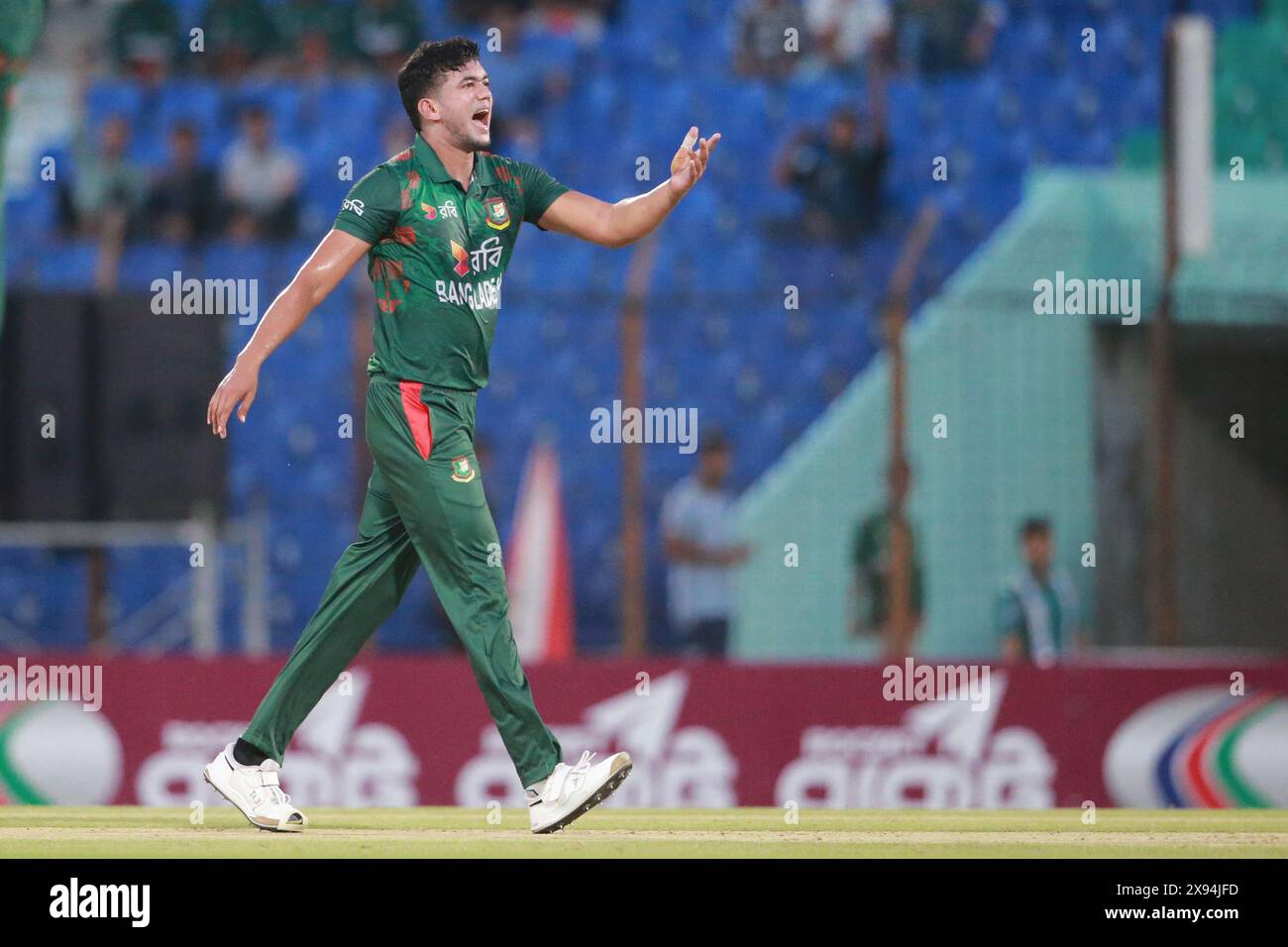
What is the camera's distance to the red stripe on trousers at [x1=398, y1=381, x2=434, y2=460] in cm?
646

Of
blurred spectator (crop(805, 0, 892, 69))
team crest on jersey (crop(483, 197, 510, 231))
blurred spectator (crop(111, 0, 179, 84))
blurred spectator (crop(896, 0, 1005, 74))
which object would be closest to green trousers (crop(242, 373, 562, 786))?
team crest on jersey (crop(483, 197, 510, 231))

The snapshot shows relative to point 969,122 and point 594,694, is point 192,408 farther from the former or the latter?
point 969,122

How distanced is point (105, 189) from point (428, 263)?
10001 mm

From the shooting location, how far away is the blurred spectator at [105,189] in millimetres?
15594

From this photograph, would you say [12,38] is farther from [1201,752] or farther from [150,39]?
[150,39]

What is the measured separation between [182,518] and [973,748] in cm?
452

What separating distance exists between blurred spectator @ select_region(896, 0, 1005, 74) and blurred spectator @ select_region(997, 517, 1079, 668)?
6038 mm

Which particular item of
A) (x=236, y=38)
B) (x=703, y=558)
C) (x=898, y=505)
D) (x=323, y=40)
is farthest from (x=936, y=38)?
(x=898, y=505)

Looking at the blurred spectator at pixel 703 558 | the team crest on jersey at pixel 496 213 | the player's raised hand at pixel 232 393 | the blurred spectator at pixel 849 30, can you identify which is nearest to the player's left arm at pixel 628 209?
the team crest on jersey at pixel 496 213

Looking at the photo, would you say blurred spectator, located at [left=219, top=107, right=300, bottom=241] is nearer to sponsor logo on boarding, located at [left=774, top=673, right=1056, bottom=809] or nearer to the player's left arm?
sponsor logo on boarding, located at [left=774, top=673, right=1056, bottom=809]

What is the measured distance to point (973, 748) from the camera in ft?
35.1

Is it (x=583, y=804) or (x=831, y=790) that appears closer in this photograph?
(x=583, y=804)

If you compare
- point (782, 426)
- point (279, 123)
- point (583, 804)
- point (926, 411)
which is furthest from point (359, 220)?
point (279, 123)

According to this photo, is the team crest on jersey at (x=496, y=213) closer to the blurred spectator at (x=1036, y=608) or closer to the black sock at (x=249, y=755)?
the black sock at (x=249, y=755)
